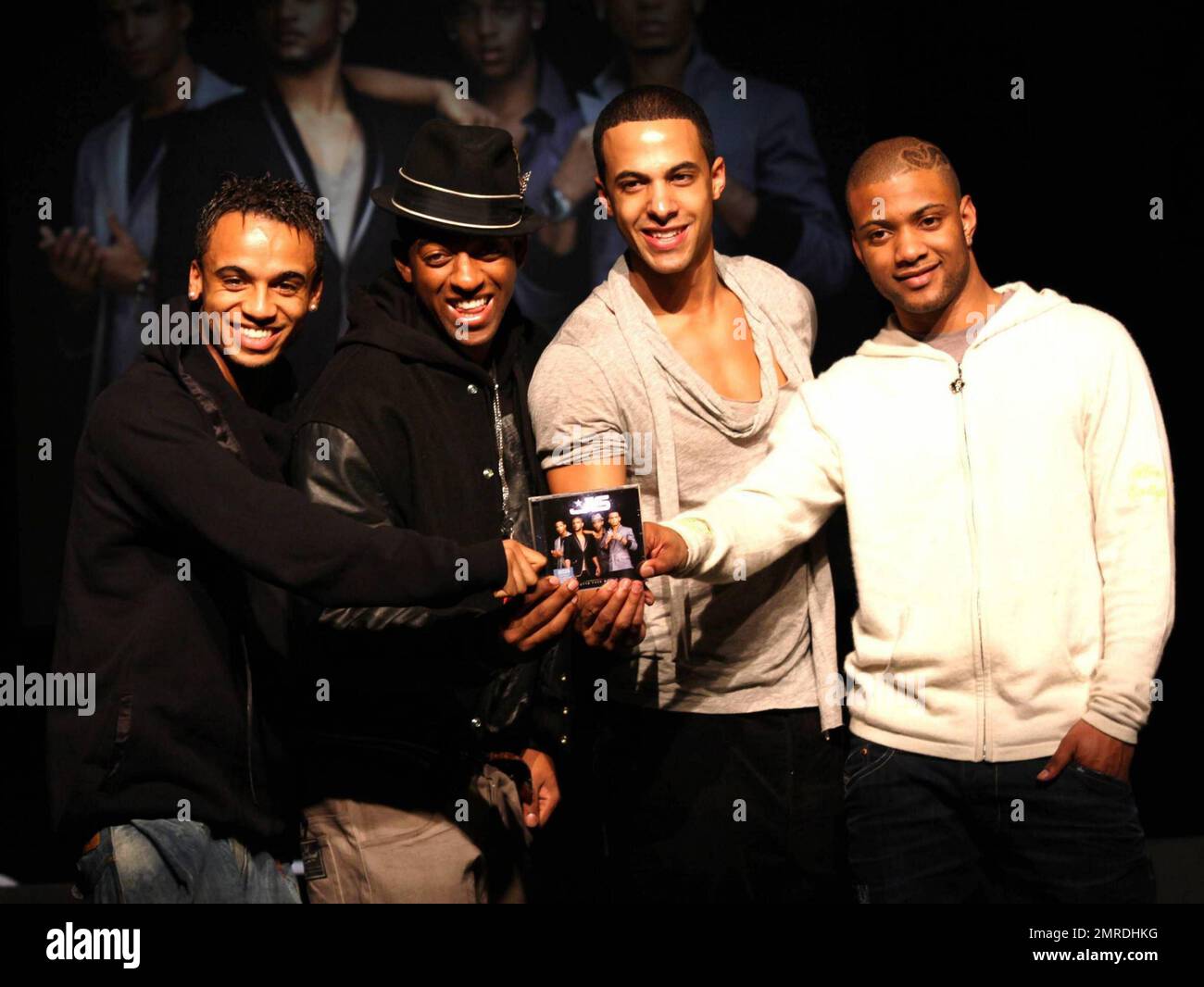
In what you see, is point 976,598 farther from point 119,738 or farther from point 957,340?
point 119,738

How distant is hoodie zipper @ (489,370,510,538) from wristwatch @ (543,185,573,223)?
1.50m

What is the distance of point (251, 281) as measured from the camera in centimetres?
262

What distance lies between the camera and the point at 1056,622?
2.48m

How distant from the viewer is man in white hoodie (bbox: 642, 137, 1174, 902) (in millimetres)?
2457

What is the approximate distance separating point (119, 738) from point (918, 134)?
280 cm

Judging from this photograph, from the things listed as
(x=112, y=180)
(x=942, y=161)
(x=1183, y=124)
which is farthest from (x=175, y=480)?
(x=1183, y=124)

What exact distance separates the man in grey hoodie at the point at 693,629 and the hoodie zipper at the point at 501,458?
8cm

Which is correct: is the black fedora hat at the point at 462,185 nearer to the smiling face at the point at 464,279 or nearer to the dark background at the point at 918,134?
the smiling face at the point at 464,279

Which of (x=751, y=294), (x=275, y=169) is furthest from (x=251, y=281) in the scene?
(x=275, y=169)

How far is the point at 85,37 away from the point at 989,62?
270cm

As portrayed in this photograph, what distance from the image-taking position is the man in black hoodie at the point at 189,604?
90.4 inches

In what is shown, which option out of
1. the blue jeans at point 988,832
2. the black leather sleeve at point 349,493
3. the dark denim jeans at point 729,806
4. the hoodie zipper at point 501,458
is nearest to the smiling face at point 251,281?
the black leather sleeve at point 349,493

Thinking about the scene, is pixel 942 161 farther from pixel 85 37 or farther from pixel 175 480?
pixel 85 37

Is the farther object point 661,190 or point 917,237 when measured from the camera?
point 661,190
